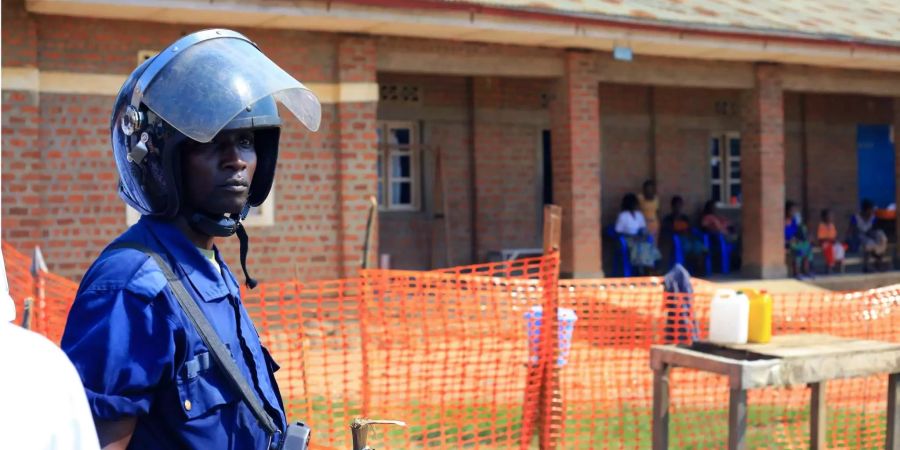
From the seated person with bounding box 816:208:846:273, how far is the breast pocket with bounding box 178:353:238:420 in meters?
16.5

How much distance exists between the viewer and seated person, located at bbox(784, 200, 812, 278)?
53.8ft

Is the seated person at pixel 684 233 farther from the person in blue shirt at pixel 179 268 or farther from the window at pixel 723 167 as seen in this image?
the person in blue shirt at pixel 179 268

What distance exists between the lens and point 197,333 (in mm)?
1986

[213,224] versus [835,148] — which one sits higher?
[835,148]

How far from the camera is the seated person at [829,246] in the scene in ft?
56.4

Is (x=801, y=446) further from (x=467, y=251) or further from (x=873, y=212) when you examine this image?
(x=873, y=212)

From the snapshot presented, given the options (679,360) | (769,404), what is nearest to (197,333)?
(679,360)

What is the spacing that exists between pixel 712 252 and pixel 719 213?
1215 mm

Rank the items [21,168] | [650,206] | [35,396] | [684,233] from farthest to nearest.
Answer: [684,233] → [650,206] → [21,168] → [35,396]

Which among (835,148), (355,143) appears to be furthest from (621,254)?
(835,148)

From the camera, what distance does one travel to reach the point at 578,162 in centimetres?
1339

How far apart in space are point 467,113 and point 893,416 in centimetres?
983

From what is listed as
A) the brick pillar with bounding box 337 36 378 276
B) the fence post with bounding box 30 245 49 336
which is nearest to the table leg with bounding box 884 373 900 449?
the fence post with bounding box 30 245 49 336

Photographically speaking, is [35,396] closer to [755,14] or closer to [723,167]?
[755,14]
